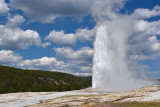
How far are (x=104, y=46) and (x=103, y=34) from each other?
6590mm

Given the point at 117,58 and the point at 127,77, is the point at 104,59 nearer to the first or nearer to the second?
the point at 117,58

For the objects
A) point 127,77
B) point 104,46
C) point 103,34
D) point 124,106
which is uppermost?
point 103,34

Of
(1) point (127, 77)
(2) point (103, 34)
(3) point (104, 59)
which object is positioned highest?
(2) point (103, 34)

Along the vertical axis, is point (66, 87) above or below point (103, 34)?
below

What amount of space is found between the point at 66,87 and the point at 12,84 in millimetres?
72495

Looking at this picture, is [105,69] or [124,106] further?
[105,69]

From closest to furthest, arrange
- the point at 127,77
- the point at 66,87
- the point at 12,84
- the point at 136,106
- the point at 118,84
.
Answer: the point at 136,106
the point at 118,84
the point at 127,77
the point at 66,87
the point at 12,84

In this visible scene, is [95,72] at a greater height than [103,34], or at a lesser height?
lesser

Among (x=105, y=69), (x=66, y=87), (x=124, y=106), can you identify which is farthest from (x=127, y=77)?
(x=124, y=106)

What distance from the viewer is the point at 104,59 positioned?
97250 millimetres

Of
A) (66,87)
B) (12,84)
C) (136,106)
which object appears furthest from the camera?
(12,84)

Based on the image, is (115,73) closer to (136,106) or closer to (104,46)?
(104,46)

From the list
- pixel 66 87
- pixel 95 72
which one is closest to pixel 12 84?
pixel 66 87

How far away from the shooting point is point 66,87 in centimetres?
13512
